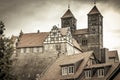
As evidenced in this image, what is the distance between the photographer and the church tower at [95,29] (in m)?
120

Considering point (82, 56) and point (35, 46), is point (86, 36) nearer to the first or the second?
point (35, 46)

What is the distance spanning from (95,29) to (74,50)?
23.0 metres

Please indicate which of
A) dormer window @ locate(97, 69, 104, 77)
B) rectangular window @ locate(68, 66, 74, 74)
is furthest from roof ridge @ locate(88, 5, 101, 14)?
dormer window @ locate(97, 69, 104, 77)

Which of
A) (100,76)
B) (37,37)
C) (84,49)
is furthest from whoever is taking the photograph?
(84,49)

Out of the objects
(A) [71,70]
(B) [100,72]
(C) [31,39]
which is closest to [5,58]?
(B) [100,72]

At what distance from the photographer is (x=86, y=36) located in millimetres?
120688

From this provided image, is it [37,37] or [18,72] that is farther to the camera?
[37,37]

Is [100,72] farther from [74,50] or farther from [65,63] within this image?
[74,50]

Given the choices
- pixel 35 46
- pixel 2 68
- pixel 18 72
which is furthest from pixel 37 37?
pixel 2 68

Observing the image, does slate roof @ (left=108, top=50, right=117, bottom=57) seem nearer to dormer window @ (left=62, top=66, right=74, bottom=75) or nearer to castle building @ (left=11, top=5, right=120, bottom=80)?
castle building @ (left=11, top=5, right=120, bottom=80)

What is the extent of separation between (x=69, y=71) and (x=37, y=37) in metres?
35.8

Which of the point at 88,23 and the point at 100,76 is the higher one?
the point at 88,23

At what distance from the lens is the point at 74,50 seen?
100 m

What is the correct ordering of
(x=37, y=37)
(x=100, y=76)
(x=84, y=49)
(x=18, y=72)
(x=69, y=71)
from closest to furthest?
1. (x=100, y=76)
2. (x=69, y=71)
3. (x=18, y=72)
4. (x=37, y=37)
5. (x=84, y=49)
